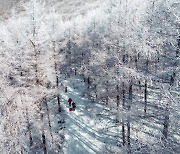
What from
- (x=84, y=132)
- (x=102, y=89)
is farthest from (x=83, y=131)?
(x=102, y=89)

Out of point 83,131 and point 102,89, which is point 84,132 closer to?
point 83,131

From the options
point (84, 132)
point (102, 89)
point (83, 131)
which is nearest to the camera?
point (84, 132)

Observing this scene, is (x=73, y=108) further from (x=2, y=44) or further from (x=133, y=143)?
(x=2, y=44)

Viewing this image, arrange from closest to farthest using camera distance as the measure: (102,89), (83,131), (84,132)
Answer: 1. (84,132)
2. (83,131)
3. (102,89)

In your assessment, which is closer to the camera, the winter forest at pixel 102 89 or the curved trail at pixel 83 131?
the winter forest at pixel 102 89

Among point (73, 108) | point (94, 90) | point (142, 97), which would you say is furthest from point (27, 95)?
point (94, 90)

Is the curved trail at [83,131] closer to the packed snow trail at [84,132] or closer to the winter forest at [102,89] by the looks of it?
the packed snow trail at [84,132]

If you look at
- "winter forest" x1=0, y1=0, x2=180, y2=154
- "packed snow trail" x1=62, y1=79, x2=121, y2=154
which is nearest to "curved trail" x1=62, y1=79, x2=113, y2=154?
"packed snow trail" x1=62, y1=79, x2=121, y2=154

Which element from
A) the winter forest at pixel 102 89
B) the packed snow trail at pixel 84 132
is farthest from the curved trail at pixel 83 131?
the winter forest at pixel 102 89
